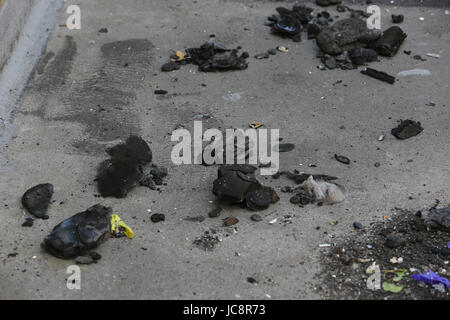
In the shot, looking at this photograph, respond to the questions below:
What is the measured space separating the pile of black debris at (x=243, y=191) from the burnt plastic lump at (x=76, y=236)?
0.86 meters

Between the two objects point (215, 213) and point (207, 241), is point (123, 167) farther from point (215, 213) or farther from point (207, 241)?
point (207, 241)

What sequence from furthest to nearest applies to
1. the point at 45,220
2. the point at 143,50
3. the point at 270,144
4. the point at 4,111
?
the point at 143,50 < the point at 4,111 < the point at 270,144 < the point at 45,220

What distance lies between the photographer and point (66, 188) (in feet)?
Result: 14.4

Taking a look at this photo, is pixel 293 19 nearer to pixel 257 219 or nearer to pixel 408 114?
pixel 408 114

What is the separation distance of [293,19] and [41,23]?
292 centimetres

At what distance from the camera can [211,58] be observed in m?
6.12

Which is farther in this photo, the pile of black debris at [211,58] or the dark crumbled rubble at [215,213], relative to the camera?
the pile of black debris at [211,58]

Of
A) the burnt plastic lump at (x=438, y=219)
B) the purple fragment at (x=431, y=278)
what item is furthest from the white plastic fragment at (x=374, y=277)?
the burnt plastic lump at (x=438, y=219)

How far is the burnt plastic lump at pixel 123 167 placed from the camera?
14.4 feet

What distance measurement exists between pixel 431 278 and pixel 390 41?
3367 mm

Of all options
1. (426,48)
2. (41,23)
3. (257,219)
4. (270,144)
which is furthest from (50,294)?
(426,48)

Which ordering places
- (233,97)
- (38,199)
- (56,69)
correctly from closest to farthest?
(38,199)
(233,97)
(56,69)

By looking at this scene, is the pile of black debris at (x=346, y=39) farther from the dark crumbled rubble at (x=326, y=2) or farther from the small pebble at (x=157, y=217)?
the small pebble at (x=157, y=217)

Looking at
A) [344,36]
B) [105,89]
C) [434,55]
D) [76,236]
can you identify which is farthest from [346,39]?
[76,236]
